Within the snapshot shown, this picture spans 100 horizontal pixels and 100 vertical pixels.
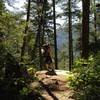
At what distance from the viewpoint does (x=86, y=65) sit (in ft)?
35.8

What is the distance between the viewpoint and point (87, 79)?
1017 cm

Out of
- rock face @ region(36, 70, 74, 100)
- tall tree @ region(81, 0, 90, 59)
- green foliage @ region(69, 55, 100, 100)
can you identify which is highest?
tall tree @ region(81, 0, 90, 59)

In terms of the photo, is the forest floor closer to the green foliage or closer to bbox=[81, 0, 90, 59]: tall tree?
the green foliage

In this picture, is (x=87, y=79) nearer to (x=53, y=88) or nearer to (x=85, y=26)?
(x=53, y=88)

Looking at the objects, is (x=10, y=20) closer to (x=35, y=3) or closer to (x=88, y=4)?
(x=88, y=4)

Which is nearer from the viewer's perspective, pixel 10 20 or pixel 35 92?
pixel 35 92

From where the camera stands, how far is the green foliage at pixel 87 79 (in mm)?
9797

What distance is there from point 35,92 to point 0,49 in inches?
76.3

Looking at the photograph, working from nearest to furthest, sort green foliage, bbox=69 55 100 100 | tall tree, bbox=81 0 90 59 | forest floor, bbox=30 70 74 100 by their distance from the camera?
green foliage, bbox=69 55 100 100
forest floor, bbox=30 70 74 100
tall tree, bbox=81 0 90 59

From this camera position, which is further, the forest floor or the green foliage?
the forest floor

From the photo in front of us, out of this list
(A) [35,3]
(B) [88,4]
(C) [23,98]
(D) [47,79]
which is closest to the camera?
(C) [23,98]

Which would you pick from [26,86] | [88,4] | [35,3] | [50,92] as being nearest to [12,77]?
[26,86]

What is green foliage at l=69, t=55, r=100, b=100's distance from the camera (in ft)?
32.1

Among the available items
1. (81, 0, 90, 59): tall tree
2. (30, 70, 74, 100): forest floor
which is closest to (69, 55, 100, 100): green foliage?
(30, 70, 74, 100): forest floor
